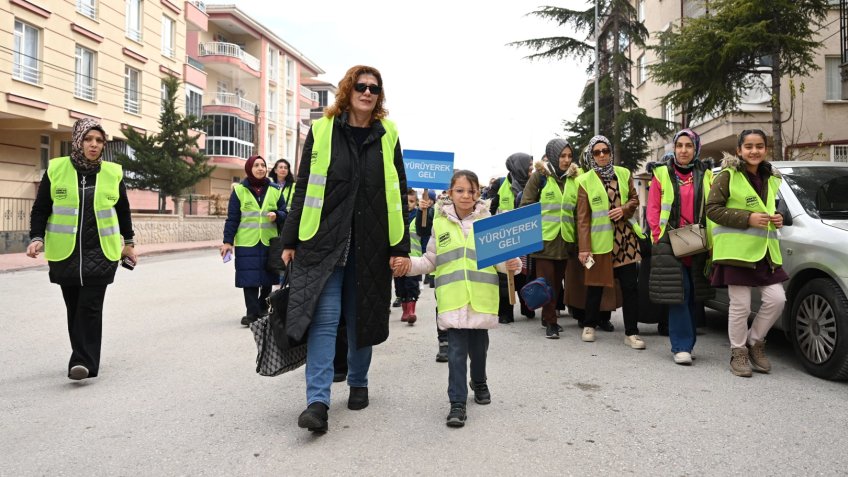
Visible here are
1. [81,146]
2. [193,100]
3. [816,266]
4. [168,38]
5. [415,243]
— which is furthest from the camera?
[193,100]

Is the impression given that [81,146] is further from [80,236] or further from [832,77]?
[832,77]

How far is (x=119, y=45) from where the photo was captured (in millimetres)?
27094

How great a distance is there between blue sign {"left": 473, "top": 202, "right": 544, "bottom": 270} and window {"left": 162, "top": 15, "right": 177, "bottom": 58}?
31.9m

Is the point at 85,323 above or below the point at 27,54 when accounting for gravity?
below

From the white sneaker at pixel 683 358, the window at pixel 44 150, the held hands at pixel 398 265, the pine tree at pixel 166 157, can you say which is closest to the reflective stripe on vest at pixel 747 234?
the white sneaker at pixel 683 358

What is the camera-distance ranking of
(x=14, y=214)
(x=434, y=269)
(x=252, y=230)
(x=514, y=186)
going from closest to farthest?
(x=434, y=269), (x=252, y=230), (x=514, y=186), (x=14, y=214)

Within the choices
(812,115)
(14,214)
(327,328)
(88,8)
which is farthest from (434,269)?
(88,8)

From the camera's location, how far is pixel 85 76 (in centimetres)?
2484

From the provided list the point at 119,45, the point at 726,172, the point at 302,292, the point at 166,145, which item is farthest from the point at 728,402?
the point at 119,45

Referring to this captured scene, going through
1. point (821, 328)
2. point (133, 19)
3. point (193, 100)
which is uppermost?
point (133, 19)

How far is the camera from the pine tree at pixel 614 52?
2334cm

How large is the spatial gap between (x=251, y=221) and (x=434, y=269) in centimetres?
387

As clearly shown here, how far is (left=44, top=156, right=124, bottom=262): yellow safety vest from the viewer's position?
478cm

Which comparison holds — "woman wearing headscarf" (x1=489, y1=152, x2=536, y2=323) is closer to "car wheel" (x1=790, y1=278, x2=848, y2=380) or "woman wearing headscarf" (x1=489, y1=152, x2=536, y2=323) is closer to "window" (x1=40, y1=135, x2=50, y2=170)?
"car wheel" (x1=790, y1=278, x2=848, y2=380)
